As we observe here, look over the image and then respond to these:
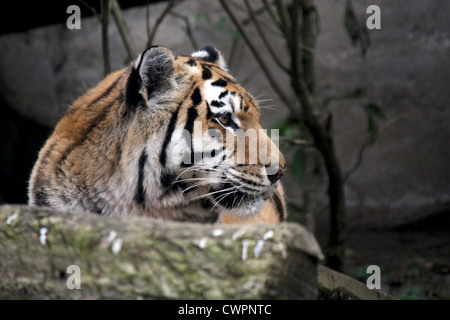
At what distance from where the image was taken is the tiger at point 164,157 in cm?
281

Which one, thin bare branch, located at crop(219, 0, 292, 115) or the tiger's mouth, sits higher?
thin bare branch, located at crop(219, 0, 292, 115)

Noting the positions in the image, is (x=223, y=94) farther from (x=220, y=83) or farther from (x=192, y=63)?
(x=192, y=63)

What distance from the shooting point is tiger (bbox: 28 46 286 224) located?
2.81 m

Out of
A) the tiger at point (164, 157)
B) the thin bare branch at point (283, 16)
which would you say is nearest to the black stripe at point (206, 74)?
the tiger at point (164, 157)

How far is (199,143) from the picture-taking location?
2.82m

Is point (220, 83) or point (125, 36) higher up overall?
point (125, 36)

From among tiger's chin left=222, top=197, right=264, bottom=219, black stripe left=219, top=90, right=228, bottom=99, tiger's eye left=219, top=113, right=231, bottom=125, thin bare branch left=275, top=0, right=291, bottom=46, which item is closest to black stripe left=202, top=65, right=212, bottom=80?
black stripe left=219, top=90, right=228, bottom=99

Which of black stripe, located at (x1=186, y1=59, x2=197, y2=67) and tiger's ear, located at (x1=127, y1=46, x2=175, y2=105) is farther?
black stripe, located at (x1=186, y1=59, x2=197, y2=67)

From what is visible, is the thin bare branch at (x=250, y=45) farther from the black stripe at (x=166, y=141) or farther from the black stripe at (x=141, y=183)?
the black stripe at (x=141, y=183)

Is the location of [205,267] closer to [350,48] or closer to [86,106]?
[86,106]

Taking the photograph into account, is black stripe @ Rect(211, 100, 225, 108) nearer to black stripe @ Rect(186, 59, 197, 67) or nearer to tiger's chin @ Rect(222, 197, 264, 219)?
black stripe @ Rect(186, 59, 197, 67)

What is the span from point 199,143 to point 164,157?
0.19 m

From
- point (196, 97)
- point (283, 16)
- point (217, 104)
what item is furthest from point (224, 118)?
point (283, 16)
